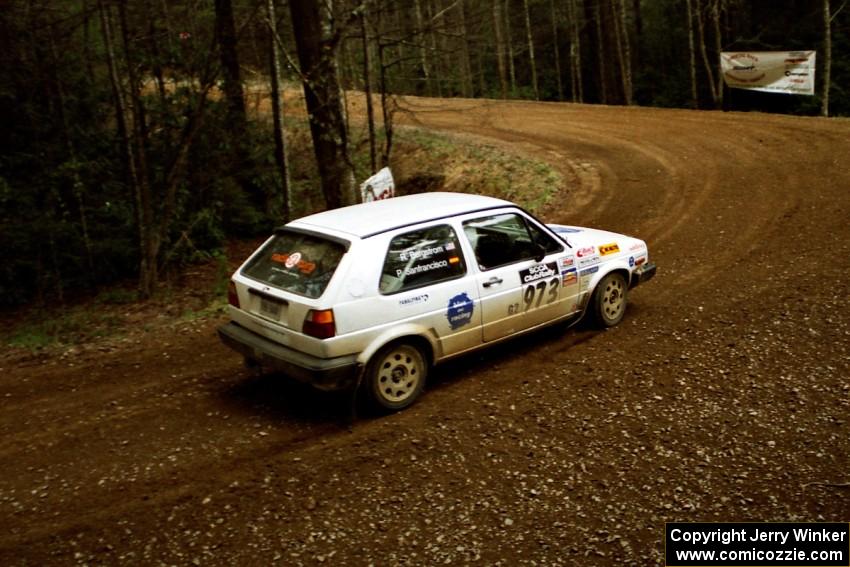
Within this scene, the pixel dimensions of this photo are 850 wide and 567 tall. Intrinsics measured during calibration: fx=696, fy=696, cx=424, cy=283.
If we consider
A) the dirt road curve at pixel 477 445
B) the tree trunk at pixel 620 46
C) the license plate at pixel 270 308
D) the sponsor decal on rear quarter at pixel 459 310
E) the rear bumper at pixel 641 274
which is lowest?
the dirt road curve at pixel 477 445

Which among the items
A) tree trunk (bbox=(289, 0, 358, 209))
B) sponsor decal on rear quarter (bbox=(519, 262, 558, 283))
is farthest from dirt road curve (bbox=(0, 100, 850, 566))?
tree trunk (bbox=(289, 0, 358, 209))

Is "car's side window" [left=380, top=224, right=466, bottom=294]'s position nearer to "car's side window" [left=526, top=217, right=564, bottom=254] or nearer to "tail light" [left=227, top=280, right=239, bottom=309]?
"car's side window" [left=526, top=217, right=564, bottom=254]

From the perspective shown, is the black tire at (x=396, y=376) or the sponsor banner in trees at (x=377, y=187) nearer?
the black tire at (x=396, y=376)

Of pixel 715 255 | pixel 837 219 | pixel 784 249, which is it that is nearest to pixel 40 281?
pixel 715 255

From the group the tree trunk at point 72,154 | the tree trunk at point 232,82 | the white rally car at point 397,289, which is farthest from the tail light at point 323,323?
the tree trunk at point 232,82

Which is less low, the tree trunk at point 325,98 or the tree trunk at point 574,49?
the tree trunk at point 574,49

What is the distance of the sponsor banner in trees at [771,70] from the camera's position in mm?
19750

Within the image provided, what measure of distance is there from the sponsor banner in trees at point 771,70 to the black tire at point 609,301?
51.0ft

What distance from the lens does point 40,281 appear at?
10914 mm

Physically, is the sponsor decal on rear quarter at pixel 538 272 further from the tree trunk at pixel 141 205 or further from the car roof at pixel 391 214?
the tree trunk at pixel 141 205

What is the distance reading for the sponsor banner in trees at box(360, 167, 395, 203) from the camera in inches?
393

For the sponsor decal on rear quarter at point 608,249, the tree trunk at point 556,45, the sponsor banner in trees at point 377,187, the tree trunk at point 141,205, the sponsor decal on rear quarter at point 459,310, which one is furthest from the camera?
the tree trunk at point 556,45

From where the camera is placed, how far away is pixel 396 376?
6098 millimetres

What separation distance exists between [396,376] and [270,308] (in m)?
1.25
